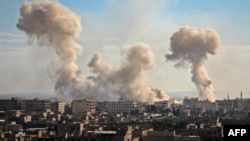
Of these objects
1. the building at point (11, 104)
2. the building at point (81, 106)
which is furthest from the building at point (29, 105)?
the building at point (81, 106)

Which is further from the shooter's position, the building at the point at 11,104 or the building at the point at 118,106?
the building at the point at 118,106

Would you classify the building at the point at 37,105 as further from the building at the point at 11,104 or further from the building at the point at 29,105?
the building at the point at 11,104

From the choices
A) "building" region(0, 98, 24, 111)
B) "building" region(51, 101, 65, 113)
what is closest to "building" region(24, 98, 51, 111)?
"building" region(51, 101, 65, 113)

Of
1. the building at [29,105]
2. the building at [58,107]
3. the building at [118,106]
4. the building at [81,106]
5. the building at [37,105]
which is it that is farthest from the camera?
the building at [118,106]

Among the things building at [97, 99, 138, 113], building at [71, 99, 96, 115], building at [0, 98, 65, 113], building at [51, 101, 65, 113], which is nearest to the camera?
building at [0, 98, 65, 113]

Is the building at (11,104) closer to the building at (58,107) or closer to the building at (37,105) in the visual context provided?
the building at (37,105)

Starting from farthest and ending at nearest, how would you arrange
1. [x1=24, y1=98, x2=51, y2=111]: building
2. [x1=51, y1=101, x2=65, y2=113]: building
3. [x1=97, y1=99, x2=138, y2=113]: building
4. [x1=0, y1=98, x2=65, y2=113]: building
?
[x1=97, y1=99, x2=138, y2=113]: building → [x1=51, y1=101, x2=65, y2=113]: building → [x1=24, y1=98, x2=51, y2=111]: building → [x1=0, y1=98, x2=65, y2=113]: building

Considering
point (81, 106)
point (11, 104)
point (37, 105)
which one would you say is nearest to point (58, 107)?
point (37, 105)

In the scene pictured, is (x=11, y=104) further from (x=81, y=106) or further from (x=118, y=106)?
(x=118, y=106)

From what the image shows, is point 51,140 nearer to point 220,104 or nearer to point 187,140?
point 187,140

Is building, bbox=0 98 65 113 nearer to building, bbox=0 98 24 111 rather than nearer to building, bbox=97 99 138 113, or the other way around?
building, bbox=0 98 24 111

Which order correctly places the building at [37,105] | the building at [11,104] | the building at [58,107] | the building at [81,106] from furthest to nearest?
1. the building at [58,107]
2. the building at [37,105]
3. the building at [81,106]
4. the building at [11,104]

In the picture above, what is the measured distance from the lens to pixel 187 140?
29.0 m

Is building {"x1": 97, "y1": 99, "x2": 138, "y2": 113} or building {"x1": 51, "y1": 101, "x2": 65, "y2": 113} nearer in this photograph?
building {"x1": 51, "y1": 101, "x2": 65, "y2": 113}
